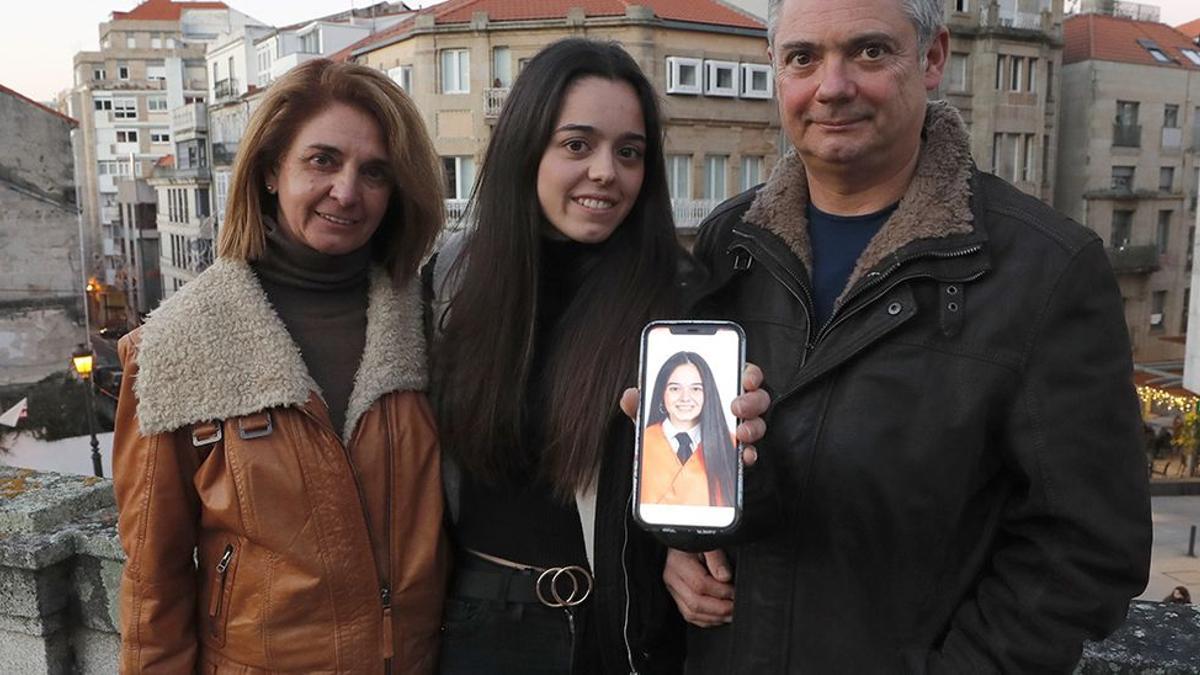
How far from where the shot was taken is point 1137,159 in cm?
3069

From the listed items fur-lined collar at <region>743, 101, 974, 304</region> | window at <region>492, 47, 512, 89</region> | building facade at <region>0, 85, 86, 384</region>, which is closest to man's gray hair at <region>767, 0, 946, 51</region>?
fur-lined collar at <region>743, 101, 974, 304</region>

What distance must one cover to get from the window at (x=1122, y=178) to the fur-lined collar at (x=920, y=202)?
3314 cm

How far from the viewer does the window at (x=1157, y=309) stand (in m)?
31.5

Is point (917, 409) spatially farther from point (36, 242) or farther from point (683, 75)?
point (683, 75)

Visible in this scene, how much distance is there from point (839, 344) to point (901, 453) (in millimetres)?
259

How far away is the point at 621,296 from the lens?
261 centimetres

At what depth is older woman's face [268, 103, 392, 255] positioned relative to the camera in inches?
99.6

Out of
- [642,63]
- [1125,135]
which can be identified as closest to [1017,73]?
[1125,135]

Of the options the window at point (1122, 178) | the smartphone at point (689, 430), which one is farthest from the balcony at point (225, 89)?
the smartphone at point (689, 430)

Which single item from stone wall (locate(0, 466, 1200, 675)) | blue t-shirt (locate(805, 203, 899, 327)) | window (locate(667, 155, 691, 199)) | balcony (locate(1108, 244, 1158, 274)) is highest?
window (locate(667, 155, 691, 199))

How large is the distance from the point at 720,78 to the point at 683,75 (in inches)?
50.1

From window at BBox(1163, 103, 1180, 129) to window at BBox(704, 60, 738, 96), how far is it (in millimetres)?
16990

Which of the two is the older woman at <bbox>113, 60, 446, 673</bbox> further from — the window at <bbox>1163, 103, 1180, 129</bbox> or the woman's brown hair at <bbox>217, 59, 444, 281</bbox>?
the window at <bbox>1163, 103, 1180, 129</bbox>

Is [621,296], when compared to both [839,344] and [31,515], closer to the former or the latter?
[839,344]
